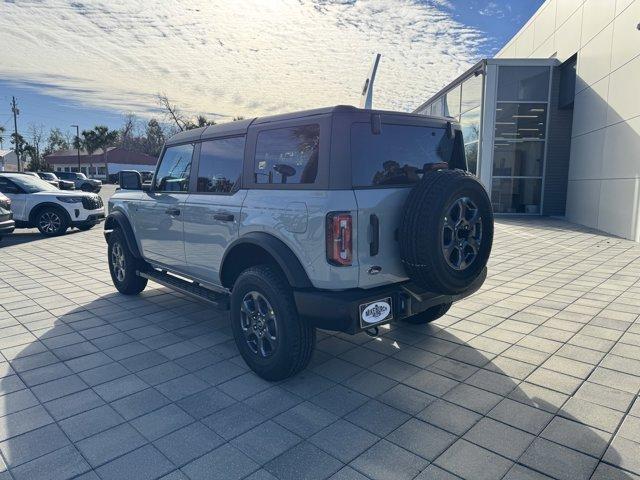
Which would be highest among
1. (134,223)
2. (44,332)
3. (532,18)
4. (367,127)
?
(532,18)

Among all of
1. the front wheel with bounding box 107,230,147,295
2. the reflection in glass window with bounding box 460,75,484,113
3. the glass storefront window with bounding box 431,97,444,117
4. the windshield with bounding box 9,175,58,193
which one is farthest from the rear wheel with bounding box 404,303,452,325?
the glass storefront window with bounding box 431,97,444,117

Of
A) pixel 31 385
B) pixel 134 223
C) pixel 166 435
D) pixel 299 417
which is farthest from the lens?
pixel 134 223

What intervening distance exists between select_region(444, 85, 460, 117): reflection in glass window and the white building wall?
4.29 meters

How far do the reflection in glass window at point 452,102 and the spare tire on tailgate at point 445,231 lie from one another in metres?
17.0

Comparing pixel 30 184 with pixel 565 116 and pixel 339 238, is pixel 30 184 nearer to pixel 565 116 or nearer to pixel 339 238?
pixel 339 238

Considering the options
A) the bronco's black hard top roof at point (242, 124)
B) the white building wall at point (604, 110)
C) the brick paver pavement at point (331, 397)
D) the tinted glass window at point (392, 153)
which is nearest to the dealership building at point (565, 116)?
the white building wall at point (604, 110)

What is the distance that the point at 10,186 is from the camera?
11.6 meters

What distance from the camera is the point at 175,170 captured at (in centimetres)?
478

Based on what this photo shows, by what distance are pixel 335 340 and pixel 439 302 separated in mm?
1247

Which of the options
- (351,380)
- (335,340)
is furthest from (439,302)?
(335,340)

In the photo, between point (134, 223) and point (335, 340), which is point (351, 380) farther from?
point (134, 223)

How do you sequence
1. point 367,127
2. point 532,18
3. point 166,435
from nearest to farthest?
point 166,435 < point 367,127 < point 532,18

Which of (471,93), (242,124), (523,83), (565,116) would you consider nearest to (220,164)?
(242,124)

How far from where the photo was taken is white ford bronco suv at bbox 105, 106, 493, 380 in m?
3.02
